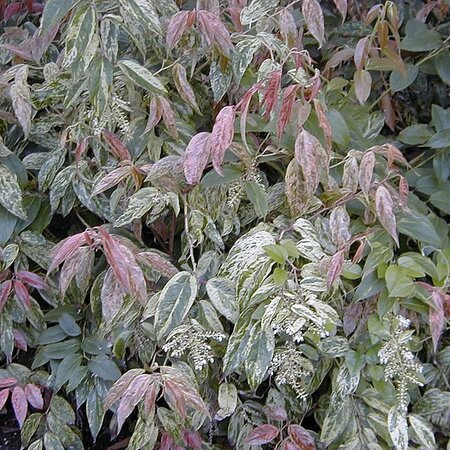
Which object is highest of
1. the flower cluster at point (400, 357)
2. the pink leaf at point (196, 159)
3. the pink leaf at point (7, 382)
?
the pink leaf at point (196, 159)

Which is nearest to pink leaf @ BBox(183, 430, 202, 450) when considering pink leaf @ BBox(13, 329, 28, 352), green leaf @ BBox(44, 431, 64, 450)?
green leaf @ BBox(44, 431, 64, 450)

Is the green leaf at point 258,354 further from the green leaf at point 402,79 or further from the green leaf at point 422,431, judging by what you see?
the green leaf at point 402,79

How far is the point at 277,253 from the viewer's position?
103 centimetres

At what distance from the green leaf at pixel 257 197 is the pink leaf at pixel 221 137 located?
16cm

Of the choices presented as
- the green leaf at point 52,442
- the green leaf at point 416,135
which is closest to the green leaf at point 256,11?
the green leaf at point 416,135

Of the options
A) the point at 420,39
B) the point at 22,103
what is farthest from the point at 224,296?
the point at 420,39

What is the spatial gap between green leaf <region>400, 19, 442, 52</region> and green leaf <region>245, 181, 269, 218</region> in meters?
0.53

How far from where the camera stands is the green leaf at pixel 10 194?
1.25 metres

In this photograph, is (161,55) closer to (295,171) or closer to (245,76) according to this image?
(245,76)

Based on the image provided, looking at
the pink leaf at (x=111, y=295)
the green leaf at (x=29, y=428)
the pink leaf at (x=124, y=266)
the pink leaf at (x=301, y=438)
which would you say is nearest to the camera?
the pink leaf at (x=124, y=266)

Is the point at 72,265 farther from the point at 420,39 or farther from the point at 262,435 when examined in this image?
the point at 420,39

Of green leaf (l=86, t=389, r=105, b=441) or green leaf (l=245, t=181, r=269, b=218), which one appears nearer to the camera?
green leaf (l=245, t=181, r=269, b=218)

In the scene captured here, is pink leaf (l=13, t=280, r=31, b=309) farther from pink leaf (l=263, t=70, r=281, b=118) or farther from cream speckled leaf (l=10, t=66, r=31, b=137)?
pink leaf (l=263, t=70, r=281, b=118)

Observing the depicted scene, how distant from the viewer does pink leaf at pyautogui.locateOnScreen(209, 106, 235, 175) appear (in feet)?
3.22
